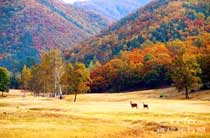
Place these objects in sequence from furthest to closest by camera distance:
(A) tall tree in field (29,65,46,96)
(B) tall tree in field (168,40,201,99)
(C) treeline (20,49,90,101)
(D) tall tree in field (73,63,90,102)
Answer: (A) tall tree in field (29,65,46,96), (B) tall tree in field (168,40,201,99), (C) treeline (20,49,90,101), (D) tall tree in field (73,63,90,102)

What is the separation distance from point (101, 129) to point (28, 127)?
7.20 m

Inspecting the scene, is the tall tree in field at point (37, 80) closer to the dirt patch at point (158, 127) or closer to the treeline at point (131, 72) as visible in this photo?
the treeline at point (131, 72)

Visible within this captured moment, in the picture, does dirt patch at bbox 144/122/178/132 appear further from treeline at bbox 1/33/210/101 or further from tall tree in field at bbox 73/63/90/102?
treeline at bbox 1/33/210/101

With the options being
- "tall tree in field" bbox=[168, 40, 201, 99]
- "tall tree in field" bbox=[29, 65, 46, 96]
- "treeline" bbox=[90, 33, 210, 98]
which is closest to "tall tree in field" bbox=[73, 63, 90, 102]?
"tall tree in field" bbox=[168, 40, 201, 99]

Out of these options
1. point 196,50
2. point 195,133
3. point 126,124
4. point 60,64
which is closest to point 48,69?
point 60,64

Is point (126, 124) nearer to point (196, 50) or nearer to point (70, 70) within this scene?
point (70, 70)

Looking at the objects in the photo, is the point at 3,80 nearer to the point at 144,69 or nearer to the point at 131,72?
the point at 131,72

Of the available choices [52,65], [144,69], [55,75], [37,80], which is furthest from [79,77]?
[144,69]

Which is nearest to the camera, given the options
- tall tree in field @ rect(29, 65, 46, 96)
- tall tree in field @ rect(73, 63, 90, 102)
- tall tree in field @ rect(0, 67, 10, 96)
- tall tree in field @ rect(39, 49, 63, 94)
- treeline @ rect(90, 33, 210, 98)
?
tall tree in field @ rect(73, 63, 90, 102)

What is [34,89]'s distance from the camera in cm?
14750

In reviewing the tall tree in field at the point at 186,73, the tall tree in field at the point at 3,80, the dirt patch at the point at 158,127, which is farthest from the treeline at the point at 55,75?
the dirt patch at the point at 158,127

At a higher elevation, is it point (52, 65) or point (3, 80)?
point (52, 65)

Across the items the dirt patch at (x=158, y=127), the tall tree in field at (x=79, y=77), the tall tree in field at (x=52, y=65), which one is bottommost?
the dirt patch at (x=158, y=127)

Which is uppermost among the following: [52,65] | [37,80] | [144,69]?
[144,69]
